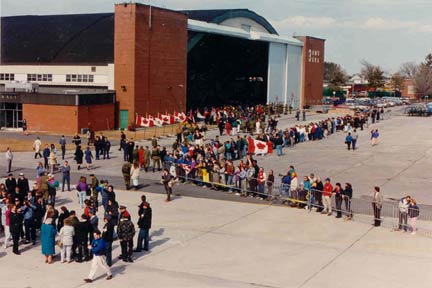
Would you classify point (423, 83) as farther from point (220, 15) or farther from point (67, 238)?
point (67, 238)

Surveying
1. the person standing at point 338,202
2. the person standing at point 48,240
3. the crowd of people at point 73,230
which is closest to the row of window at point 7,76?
the crowd of people at point 73,230

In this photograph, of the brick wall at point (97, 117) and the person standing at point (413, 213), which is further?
the brick wall at point (97, 117)

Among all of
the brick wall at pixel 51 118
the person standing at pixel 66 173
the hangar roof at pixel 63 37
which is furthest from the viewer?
the hangar roof at pixel 63 37

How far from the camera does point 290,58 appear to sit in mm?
86250

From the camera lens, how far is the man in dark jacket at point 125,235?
15.0 meters

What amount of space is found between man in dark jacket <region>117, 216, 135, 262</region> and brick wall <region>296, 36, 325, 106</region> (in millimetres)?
77522

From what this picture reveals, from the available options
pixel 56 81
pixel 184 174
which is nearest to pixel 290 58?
pixel 56 81

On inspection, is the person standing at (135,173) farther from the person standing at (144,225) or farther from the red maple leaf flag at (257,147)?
the red maple leaf flag at (257,147)

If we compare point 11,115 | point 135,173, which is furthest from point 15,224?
Answer: point 11,115

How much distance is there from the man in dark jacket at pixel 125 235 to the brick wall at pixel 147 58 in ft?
119

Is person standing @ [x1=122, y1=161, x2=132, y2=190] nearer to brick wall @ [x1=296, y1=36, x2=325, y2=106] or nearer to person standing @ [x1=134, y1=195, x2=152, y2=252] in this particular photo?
person standing @ [x1=134, y1=195, x2=152, y2=252]

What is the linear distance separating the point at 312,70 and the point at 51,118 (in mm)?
54858

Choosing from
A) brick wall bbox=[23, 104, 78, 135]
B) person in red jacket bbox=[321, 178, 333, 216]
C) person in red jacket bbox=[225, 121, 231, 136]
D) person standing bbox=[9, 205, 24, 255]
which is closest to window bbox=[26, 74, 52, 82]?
brick wall bbox=[23, 104, 78, 135]

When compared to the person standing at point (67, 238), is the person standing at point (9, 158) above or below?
above
